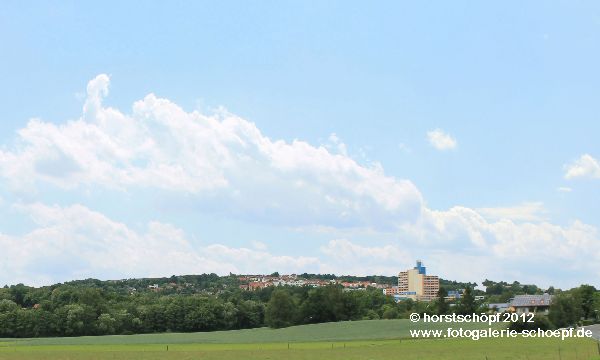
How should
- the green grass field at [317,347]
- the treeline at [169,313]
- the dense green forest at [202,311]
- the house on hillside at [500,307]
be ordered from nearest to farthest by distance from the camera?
the green grass field at [317,347] → the dense green forest at [202,311] → the treeline at [169,313] → the house on hillside at [500,307]

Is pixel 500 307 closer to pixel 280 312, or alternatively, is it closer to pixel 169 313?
pixel 280 312

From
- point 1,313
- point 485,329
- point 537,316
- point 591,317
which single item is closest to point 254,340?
point 485,329

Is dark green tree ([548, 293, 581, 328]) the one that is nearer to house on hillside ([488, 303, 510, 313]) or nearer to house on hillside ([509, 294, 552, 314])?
house on hillside ([488, 303, 510, 313])

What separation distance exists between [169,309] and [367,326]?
48.2 meters

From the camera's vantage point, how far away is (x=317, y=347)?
2908 inches

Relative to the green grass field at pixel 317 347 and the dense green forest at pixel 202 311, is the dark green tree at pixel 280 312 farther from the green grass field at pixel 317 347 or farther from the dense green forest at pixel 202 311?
the green grass field at pixel 317 347

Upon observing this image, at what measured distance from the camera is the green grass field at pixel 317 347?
55.2 meters

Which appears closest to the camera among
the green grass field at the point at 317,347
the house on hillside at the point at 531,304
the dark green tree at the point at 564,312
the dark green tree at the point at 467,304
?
the green grass field at the point at 317,347

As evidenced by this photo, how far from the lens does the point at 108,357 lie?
61000mm

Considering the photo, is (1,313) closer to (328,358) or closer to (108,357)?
(108,357)

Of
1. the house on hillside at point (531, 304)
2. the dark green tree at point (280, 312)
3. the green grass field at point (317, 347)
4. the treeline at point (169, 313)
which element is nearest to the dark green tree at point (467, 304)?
the treeline at point (169, 313)

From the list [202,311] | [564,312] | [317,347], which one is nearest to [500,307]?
[564,312]

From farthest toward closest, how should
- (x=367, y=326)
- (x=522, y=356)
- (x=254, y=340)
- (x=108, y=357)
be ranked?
(x=367, y=326)
(x=254, y=340)
(x=108, y=357)
(x=522, y=356)

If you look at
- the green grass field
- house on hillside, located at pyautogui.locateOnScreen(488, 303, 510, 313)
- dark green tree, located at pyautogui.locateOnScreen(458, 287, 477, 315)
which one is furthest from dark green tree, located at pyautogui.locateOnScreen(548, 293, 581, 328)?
house on hillside, located at pyautogui.locateOnScreen(488, 303, 510, 313)
